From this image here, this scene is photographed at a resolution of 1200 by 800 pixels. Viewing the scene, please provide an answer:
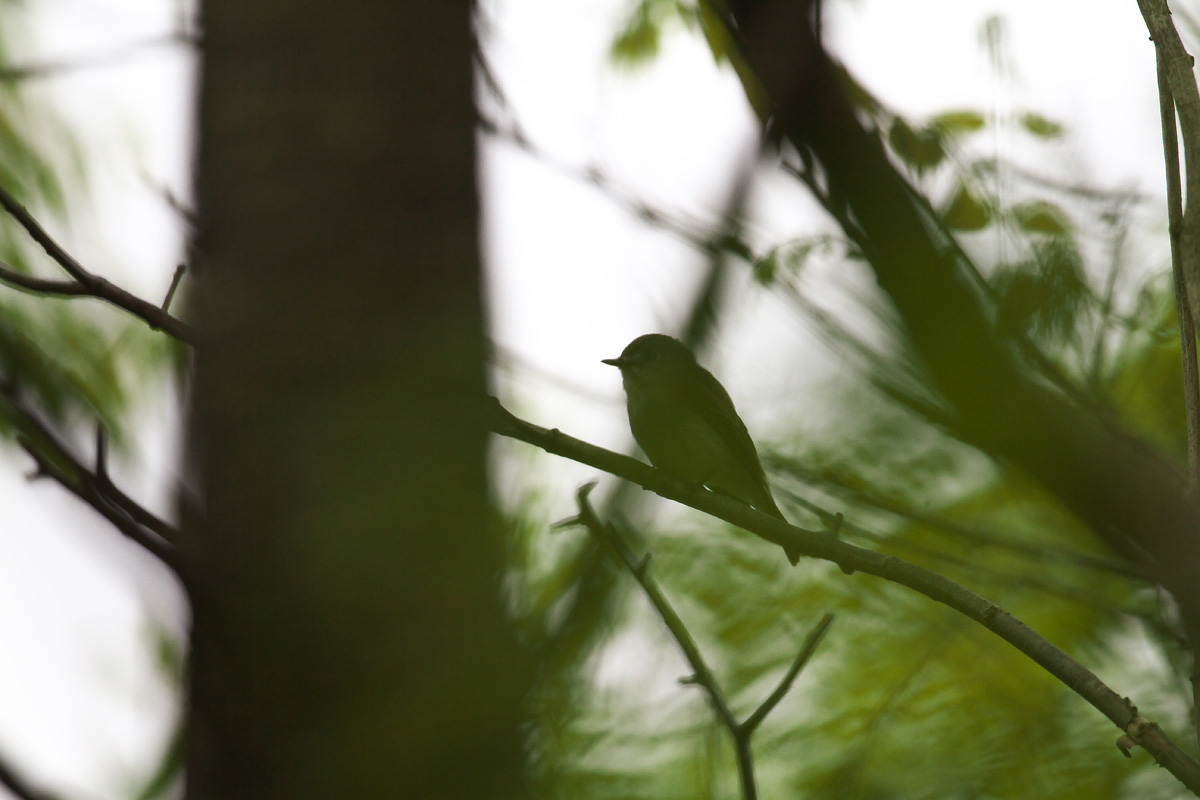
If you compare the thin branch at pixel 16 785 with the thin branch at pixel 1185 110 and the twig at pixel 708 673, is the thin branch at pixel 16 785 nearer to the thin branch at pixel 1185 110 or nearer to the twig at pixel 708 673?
the twig at pixel 708 673

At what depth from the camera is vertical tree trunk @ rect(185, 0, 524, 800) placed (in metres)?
1.86

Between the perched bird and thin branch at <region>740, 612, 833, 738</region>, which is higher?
the perched bird

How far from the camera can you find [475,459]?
221cm

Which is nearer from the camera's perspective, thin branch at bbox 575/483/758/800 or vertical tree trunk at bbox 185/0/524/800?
vertical tree trunk at bbox 185/0/524/800

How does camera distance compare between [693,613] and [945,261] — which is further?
[693,613]

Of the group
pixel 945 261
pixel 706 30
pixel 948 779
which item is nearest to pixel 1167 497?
pixel 945 261

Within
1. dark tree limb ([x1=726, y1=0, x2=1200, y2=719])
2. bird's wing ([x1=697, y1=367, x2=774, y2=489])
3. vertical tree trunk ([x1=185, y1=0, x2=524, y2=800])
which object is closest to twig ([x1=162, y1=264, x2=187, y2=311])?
vertical tree trunk ([x1=185, y1=0, x2=524, y2=800])

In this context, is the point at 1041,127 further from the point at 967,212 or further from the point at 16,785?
the point at 16,785

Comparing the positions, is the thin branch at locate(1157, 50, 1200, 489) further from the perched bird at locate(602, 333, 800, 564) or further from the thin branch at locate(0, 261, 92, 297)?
the perched bird at locate(602, 333, 800, 564)

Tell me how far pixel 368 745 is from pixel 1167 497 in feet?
5.87

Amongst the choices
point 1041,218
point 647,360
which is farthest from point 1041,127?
point 647,360

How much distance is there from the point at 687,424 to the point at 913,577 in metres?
3.16

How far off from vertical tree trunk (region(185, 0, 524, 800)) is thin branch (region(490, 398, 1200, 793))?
0.28 m

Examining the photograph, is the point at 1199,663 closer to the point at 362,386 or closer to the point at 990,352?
the point at 990,352
